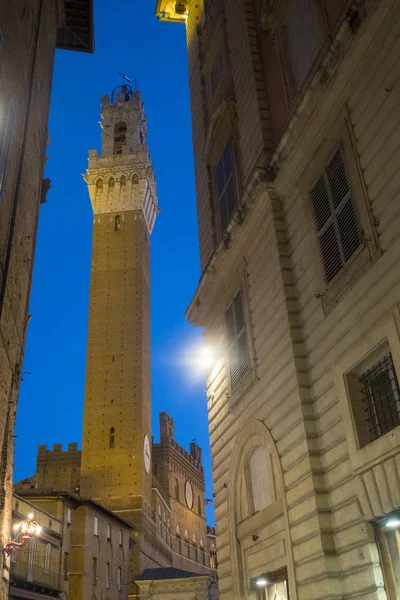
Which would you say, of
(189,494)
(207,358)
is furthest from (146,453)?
(207,358)

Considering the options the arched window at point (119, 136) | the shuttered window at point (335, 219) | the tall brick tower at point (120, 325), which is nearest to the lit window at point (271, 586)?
the shuttered window at point (335, 219)

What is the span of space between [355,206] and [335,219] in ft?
1.78

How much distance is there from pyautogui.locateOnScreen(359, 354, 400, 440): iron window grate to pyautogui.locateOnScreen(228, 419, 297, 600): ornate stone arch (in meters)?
2.21

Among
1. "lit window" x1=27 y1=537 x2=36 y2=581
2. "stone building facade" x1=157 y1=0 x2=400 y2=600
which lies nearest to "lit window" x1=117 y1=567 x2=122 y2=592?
"lit window" x1=27 y1=537 x2=36 y2=581

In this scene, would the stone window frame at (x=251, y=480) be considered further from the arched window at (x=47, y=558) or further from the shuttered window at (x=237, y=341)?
the arched window at (x=47, y=558)

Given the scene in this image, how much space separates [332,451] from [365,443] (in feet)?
2.44

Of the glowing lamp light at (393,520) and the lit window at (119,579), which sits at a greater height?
the lit window at (119,579)

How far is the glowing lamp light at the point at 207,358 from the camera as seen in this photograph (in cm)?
1347

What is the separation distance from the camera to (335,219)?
29.2 ft

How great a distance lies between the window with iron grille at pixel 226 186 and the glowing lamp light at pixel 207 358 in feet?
8.90

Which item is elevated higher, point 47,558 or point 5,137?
point 5,137

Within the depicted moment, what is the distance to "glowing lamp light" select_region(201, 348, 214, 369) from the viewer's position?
530 inches

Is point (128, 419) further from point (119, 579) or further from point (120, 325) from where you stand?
point (119, 579)

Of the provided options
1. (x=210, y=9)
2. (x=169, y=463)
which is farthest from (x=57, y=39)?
(x=169, y=463)
